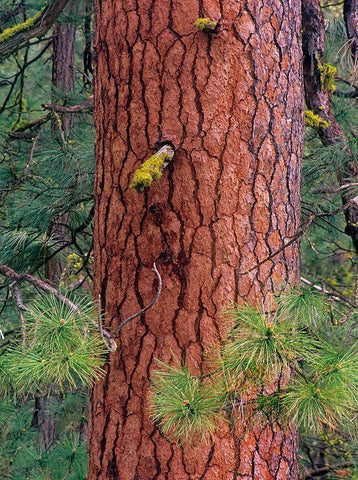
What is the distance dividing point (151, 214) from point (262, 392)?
56 centimetres

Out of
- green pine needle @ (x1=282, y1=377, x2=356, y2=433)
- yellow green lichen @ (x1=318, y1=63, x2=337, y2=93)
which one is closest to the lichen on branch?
green pine needle @ (x1=282, y1=377, x2=356, y2=433)

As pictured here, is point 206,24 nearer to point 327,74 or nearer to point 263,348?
point 263,348

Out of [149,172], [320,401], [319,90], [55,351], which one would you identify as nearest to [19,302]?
[55,351]

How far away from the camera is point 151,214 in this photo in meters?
1.67

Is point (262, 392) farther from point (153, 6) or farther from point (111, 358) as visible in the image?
point (153, 6)

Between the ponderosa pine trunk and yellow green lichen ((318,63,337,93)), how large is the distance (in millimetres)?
994

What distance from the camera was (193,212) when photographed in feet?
5.38

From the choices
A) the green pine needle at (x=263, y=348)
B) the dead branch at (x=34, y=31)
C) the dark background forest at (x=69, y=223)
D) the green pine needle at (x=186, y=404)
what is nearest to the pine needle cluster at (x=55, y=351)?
the dark background forest at (x=69, y=223)

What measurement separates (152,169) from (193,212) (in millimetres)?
181

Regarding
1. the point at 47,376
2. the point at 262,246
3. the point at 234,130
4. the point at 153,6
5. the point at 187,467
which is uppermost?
the point at 153,6

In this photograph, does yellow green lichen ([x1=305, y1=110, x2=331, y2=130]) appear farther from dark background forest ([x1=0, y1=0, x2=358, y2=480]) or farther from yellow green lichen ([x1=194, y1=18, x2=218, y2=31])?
yellow green lichen ([x1=194, y1=18, x2=218, y2=31])

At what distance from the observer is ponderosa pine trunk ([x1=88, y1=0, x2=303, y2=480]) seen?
162 centimetres

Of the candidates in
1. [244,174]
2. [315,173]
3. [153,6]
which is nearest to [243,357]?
[244,174]

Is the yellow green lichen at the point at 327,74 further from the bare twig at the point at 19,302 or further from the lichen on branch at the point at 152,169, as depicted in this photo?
the bare twig at the point at 19,302
